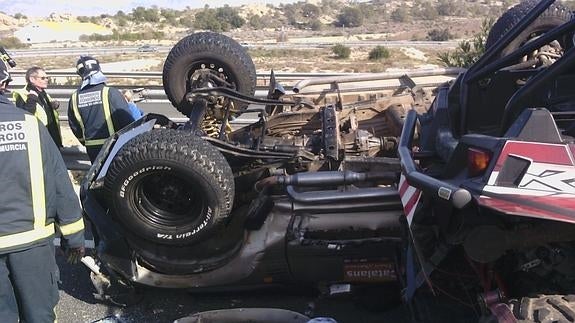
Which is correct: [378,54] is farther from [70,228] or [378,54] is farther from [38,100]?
[70,228]

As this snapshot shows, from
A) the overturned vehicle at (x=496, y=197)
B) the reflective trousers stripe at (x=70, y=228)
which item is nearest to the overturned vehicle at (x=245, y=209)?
the overturned vehicle at (x=496, y=197)

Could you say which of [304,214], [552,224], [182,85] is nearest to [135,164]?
[304,214]

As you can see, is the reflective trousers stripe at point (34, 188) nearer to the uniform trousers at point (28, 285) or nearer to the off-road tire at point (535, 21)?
the uniform trousers at point (28, 285)

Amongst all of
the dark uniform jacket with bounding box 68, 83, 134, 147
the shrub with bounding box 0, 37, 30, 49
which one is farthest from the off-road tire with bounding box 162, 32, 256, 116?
the shrub with bounding box 0, 37, 30, 49

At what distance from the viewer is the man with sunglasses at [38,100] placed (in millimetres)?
5746

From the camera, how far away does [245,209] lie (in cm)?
404

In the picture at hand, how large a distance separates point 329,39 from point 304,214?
46674 mm

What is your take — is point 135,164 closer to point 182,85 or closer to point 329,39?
point 182,85

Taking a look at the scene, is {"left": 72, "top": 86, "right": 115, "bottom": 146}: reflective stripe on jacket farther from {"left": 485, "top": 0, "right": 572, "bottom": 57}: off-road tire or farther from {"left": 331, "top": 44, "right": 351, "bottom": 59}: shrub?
{"left": 331, "top": 44, "right": 351, "bottom": 59}: shrub

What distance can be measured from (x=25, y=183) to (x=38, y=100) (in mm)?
3111

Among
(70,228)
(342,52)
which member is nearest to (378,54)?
(342,52)

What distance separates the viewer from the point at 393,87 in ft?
18.1

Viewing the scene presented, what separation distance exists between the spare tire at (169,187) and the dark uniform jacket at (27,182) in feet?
1.84

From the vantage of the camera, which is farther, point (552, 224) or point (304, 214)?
point (304, 214)
